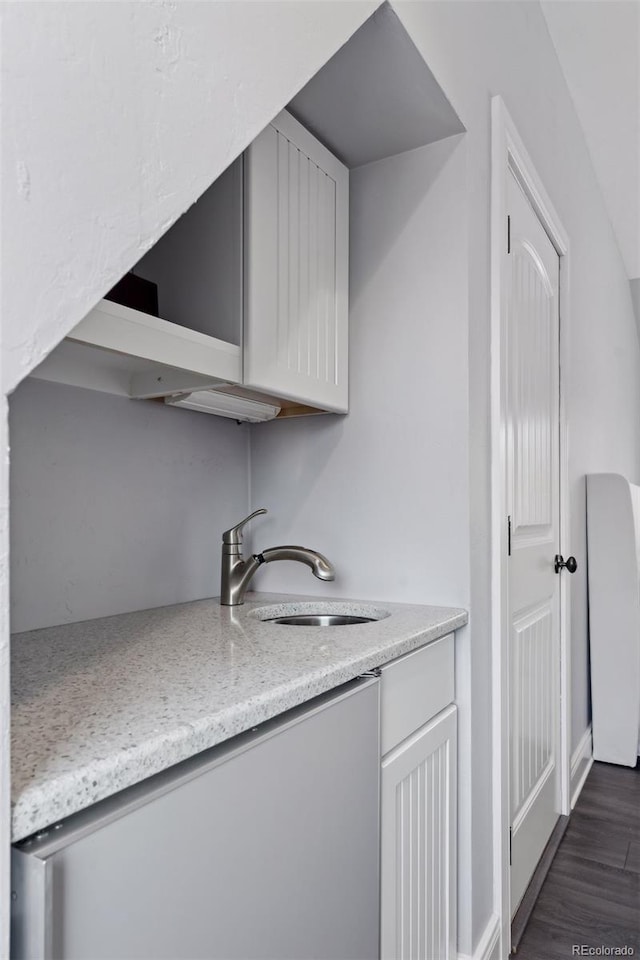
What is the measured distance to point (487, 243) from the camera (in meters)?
1.64

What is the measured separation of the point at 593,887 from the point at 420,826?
3.37 feet

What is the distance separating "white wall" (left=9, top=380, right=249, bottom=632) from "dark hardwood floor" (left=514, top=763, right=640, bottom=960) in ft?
4.09

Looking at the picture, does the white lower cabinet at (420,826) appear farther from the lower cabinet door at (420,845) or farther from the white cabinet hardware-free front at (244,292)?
the white cabinet hardware-free front at (244,292)

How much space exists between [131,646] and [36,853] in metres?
0.53

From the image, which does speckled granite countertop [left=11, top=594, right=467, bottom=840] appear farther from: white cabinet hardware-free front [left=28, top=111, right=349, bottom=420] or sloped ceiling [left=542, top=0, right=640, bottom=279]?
sloped ceiling [left=542, top=0, right=640, bottom=279]

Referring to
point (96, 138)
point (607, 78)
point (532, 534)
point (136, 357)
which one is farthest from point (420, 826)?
point (607, 78)

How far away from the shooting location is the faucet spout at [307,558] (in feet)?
4.86

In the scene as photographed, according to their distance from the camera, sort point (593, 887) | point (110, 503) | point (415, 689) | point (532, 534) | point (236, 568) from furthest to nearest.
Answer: point (532, 534) < point (593, 887) < point (236, 568) < point (110, 503) < point (415, 689)

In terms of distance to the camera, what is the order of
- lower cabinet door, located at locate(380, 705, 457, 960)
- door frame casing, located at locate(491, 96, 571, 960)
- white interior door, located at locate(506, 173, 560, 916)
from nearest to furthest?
lower cabinet door, located at locate(380, 705, 457, 960), door frame casing, located at locate(491, 96, 571, 960), white interior door, located at locate(506, 173, 560, 916)

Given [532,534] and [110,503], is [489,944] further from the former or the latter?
[110,503]

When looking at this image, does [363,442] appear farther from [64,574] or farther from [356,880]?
[356,880]

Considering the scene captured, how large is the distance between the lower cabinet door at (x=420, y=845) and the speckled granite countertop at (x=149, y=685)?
0.22 meters

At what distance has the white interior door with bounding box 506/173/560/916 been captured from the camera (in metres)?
1.83

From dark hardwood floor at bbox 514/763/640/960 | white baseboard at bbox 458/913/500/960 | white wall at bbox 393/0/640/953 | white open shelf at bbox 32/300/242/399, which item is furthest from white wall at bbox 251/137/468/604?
dark hardwood floor at bbox 514/763/640/960
